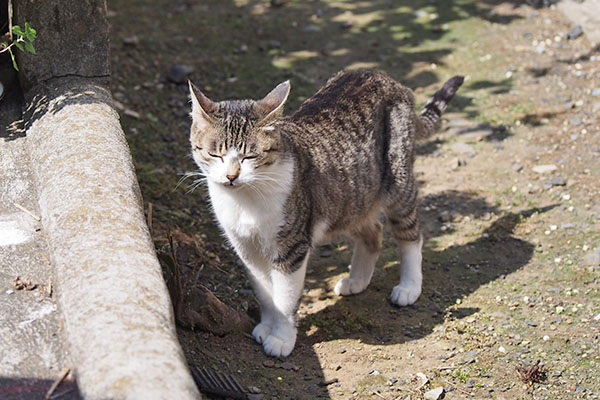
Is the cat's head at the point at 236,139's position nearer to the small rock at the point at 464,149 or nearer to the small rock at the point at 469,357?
the small rock at the point at 469,357

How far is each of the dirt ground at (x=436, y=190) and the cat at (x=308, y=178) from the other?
356mm

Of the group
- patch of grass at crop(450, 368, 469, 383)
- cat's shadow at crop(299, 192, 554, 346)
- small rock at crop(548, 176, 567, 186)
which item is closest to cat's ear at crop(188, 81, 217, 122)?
cat's shadow at crop(299, 192, 554, 346)

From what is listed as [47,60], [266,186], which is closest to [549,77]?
[266,186]

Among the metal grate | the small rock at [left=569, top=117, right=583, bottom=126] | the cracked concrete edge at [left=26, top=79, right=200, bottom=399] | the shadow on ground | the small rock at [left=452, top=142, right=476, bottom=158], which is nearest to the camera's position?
the cracked concrete edge at [left=26, top=79, right=200, bottom=399]

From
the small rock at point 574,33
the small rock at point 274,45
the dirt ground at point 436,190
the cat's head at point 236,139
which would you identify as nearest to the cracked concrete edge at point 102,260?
the cat's head at point 236,139

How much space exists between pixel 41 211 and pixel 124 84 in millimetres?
4085

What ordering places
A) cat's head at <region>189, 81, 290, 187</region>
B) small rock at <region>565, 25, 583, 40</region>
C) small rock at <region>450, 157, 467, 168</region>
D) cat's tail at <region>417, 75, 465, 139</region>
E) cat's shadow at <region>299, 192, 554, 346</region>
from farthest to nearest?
Answer: small rock at <region>565, 25, 583, 40</region> < small rock at <region>450, 157, 467, 168</region> < cat's tail at <region>417, 75, 465, 139</region> < cat's shadow at <region>299, 192, 554, 346</region> < cat's head at <region>189, 81, 290, 187</region>

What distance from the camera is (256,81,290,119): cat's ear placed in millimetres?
4154

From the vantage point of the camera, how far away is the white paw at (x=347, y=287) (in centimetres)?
535

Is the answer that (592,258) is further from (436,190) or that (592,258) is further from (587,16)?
(587,16)

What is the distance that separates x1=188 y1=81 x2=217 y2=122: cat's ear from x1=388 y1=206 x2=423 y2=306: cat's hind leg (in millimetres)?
1760

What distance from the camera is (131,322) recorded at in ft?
9.23

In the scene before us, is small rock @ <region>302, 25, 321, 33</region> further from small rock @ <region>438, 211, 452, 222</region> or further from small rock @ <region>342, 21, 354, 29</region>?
small rock @ <region>438, 211, 452, 222</region>

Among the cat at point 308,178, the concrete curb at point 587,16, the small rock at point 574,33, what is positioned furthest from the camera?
the small rock at point 574,33
